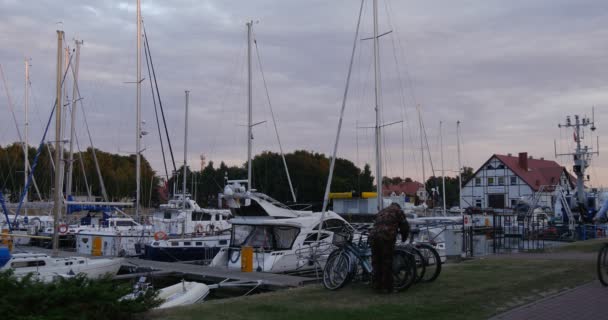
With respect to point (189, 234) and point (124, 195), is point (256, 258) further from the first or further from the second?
point (124, 195)

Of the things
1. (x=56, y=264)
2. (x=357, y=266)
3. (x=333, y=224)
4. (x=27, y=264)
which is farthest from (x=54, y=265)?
(x=357, y=266)

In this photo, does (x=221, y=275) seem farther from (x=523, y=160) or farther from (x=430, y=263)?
(x=523, y=160)

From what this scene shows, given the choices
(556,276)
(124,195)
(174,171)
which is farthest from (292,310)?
(124,195)

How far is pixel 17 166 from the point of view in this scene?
69.3 metres

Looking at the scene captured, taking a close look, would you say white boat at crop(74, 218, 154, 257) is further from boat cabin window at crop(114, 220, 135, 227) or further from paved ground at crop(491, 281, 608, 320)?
paved ground at crop(491, 281, 608, 320)

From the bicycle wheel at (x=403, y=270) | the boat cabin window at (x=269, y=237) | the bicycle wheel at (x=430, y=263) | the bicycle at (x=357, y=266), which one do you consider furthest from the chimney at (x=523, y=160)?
the bicycle wheel at (x=403, y=270)

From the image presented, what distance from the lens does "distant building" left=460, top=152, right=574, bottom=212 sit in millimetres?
71500

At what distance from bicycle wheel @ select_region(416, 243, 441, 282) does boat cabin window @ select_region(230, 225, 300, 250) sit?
8.62 meters

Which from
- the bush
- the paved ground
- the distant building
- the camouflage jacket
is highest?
the distant building

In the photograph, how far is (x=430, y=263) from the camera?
12211 millimetres

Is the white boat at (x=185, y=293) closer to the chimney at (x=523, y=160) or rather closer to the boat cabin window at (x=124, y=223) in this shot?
the boat cabin window at (x=124, y=223)

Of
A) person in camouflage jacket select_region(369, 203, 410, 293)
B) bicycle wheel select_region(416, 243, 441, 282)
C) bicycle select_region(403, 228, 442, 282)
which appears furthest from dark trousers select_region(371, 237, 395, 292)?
bicycle wheel select_region(416, 243, 441, 282)

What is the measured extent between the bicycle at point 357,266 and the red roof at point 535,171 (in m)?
63.0

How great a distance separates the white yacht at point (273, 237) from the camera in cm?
1953
